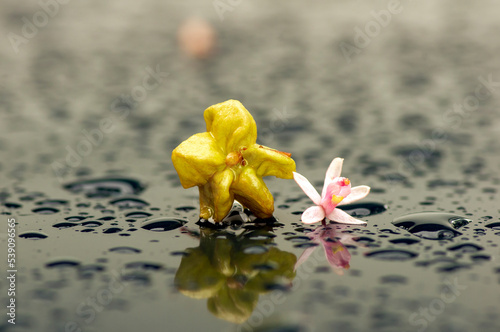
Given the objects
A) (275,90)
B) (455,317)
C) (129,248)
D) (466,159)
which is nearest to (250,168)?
(129,248)

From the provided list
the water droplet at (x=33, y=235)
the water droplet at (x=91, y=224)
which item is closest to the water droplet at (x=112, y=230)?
the water droplet at (x=91, y=224)

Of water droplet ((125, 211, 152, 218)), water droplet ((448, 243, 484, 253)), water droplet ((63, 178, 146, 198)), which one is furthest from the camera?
water droplet ((63, 178, 146, 198))

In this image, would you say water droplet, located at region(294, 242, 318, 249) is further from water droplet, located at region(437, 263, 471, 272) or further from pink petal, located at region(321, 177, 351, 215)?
water droplet, located at region(437, 263, 471, 272)

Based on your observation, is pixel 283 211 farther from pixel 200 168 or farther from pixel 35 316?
pixel 35 316

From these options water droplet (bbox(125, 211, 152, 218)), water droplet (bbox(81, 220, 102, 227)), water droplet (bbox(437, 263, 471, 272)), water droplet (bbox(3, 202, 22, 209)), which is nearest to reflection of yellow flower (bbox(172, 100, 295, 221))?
water droplet (bbox(125, 211, 152, 218))

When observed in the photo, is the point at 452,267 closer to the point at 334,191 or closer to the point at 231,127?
the point at 334,191
